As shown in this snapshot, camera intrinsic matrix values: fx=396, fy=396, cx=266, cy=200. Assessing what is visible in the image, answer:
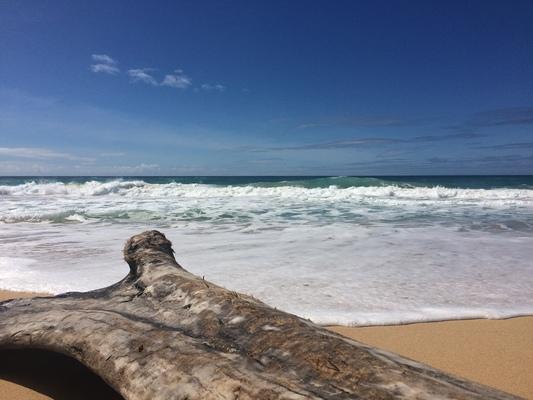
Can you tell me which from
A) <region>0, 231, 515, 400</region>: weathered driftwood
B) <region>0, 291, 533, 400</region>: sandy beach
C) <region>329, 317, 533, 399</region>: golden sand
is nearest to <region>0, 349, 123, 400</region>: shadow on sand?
<region>0, 291, 533, 400</region>: sandy beach

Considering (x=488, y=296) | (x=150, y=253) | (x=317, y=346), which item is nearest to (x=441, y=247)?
(x=488, y=296)

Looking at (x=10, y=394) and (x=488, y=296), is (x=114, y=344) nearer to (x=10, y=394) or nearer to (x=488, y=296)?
(x=10, y=394)

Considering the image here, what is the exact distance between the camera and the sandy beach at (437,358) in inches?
93.7

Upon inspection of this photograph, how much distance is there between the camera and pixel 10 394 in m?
2.35

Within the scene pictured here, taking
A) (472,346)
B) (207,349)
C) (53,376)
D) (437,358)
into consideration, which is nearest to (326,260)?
(472,346)

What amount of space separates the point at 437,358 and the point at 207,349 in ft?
5.95

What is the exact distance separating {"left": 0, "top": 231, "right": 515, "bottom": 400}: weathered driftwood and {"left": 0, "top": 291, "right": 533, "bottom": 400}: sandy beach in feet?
0.90

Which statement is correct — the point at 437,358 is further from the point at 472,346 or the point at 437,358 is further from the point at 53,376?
the point at 53,376

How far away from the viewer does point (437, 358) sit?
282 cm

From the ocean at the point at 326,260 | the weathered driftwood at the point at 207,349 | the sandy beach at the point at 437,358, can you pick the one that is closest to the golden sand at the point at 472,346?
the sandy beach at the point at 437,358

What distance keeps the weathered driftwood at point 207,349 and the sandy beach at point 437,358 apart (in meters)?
0.27

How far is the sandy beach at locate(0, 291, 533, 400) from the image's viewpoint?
2.38 m

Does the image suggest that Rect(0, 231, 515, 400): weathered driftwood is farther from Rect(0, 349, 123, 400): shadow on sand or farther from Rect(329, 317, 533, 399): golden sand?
Rect(329, 317, 533, 399): golden sand

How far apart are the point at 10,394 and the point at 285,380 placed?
181 cm
